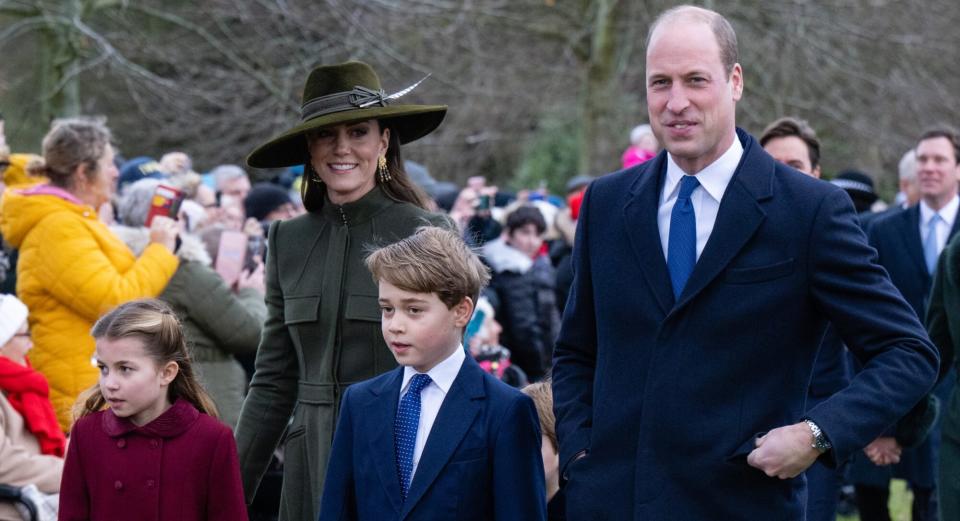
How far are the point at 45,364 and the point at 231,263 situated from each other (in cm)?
148

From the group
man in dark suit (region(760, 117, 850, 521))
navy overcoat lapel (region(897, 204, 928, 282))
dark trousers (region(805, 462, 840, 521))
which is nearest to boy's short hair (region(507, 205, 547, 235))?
navy overcoat lapel (region(897, 204, 928, 282))

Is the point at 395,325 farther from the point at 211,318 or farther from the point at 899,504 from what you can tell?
the point at 899,504

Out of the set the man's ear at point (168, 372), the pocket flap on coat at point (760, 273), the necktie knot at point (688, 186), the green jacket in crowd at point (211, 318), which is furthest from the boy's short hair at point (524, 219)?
the pocket flap on coat at point (760, 273)

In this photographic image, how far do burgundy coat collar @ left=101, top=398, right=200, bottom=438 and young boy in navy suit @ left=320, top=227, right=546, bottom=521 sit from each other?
685mm

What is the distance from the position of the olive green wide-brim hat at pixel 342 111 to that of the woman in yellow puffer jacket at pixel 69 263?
1970 mm

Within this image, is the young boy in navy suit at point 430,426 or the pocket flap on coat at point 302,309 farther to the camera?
the pocket flap on coat at point 302,309

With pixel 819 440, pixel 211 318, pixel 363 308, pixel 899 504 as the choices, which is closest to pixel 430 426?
pixel 363 308

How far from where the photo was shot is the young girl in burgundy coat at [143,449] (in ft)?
14.5

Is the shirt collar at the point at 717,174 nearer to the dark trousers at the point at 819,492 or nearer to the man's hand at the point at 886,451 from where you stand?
the dark trousers at the point at 819,492

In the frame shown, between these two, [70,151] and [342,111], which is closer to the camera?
[342,111]

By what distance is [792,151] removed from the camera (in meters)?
6.32

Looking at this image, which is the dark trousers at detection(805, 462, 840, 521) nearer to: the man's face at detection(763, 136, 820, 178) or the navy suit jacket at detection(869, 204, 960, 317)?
the man's face at detection(763, 136, 820, 178)

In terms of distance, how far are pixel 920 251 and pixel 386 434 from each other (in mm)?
5593

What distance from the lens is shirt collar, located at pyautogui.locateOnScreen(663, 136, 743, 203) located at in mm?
3561
